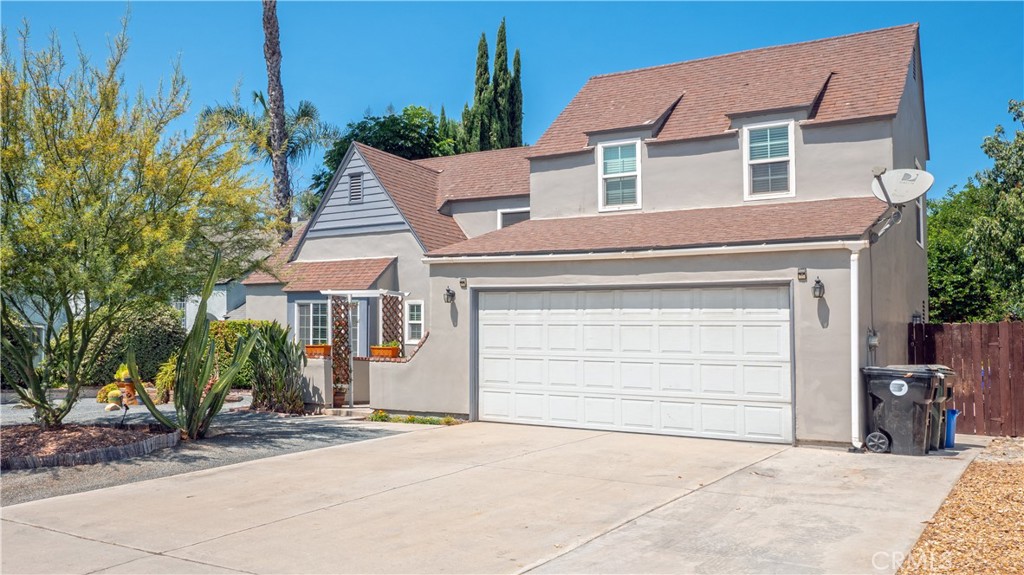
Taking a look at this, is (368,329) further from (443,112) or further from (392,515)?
(443,112)

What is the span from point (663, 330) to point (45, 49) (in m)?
10.0

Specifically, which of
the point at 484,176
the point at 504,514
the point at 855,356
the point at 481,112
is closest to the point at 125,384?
the point at 484,176

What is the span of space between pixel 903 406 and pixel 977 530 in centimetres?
440

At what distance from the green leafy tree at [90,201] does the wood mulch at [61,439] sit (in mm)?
334

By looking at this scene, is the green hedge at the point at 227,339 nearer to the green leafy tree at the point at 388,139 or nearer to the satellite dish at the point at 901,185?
the satellite dish at the point at 901,185

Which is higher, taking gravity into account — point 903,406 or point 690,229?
point 690,229

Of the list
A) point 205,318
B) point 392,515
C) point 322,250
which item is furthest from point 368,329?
point 392,515

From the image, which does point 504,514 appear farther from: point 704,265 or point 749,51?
point 749,51

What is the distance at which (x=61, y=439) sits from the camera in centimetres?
1112

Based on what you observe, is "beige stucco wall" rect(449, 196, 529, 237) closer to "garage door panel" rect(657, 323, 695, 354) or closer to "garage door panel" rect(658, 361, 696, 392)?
"garage door panel" rect(657, 323, 695, 354)

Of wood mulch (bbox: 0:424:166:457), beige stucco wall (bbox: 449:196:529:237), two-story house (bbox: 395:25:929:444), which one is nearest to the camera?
wood mulch (bbox: 0:424:166:457)

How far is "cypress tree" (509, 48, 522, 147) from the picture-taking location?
141 feet

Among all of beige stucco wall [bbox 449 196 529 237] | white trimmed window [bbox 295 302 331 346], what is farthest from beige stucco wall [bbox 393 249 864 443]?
beige stucco wall [bbox 449 196 529 237]

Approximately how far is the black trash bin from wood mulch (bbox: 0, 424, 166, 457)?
33.9 ft
